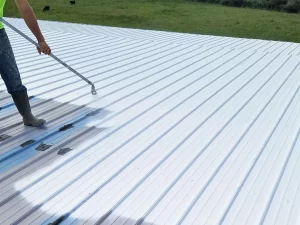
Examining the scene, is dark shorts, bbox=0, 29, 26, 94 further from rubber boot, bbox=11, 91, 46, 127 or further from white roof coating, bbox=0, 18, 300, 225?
white roof coating, bbox=0, 18, 300, 225

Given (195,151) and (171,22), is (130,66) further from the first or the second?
(171,22)

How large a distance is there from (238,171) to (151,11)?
14.6 meters

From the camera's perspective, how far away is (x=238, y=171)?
2764 mm

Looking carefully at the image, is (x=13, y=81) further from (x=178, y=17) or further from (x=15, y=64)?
(x=178, y=17)

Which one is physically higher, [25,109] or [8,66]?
[8,66]

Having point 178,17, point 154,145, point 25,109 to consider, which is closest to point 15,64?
point 25,109

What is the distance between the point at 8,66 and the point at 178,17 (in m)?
13.2

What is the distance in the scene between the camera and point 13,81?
3.23 meters

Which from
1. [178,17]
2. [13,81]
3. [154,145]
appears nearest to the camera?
[154,145]

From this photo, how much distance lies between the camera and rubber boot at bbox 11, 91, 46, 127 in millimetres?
3275

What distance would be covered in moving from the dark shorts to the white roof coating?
1.02 ft

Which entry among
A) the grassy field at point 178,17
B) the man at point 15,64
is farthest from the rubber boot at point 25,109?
the grassy field at point 178,17

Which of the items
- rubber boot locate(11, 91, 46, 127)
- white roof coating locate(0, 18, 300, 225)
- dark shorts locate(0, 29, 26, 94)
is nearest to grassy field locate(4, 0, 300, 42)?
white roof coating locate(0, 18, 300, 225)

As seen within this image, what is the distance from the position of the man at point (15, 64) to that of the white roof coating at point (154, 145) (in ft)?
0.35
